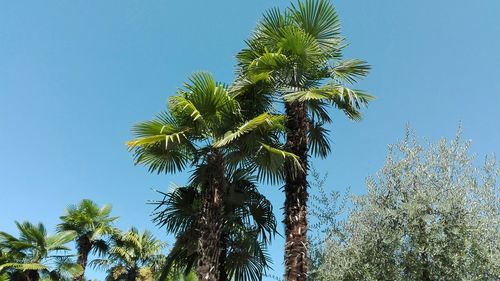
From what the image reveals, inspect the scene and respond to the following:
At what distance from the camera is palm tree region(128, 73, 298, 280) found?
9.33 meters

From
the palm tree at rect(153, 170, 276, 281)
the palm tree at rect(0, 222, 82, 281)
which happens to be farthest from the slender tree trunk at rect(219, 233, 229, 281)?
the palm tree at rect(0, 222, 82, 281)

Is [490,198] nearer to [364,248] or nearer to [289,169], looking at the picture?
[364,248]

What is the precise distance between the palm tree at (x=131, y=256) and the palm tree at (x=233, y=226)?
11.3 m

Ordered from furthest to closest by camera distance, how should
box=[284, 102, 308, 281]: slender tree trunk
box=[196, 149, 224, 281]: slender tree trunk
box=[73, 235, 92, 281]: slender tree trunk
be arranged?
A: box=[73, 235, 92, 281]: slender tree trunk < box=[196, 149, 224, 281]: slender tree trunk < box=[284, 102, 308, 281]: slender tree trunk

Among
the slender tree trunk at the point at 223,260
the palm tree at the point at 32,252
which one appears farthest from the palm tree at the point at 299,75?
the palm tree at the point at 32,252

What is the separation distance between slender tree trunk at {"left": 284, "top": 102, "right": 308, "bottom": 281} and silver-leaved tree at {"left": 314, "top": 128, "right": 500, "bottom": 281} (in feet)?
6.09

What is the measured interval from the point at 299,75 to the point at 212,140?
232cm

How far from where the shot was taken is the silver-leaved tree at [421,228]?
9.30 m

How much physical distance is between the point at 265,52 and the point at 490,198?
18.3ft

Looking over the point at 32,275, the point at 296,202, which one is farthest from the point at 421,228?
the point at 32,275

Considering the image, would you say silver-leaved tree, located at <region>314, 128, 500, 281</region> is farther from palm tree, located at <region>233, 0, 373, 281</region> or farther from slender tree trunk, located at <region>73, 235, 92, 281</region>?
slender tree trunk, located at <region>73, 235, 92, 281</region>

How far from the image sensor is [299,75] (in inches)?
404

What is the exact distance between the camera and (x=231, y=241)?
36.5 ft

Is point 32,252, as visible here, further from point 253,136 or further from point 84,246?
point 253,136
